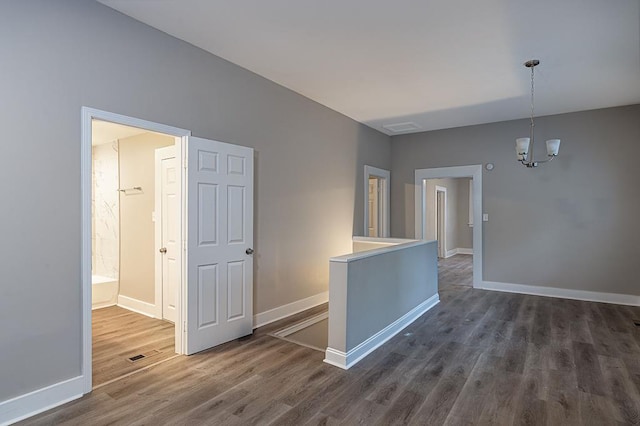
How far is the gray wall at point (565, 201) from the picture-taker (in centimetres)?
494

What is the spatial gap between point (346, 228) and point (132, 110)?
11.5 ft

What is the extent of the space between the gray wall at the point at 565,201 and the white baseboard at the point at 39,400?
566cm

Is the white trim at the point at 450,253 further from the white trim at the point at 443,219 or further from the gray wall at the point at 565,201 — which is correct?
the gray wall at the point at 565,201

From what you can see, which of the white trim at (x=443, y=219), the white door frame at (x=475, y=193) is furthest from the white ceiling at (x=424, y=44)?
the white trim at (x=443, y=219)

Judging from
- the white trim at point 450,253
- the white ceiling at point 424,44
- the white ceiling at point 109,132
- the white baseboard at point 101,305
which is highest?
the white ceiling at point 424,44

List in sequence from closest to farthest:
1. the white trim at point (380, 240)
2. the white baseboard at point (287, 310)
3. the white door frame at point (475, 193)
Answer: the white baseboard at point (287, 310), the white trim at point (380, 240), the white door frame at point (475, 193)

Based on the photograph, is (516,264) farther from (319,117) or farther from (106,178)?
(106,178)

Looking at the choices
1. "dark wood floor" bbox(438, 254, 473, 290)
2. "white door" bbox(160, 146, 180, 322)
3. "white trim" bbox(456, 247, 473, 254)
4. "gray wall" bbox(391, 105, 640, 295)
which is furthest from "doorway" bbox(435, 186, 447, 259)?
"white door" bbox(160, 146, 180, 322)

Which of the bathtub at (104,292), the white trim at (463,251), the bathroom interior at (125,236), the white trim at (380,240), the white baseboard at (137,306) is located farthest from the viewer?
the white trim at (463,251)

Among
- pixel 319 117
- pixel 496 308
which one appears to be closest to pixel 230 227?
pixel 319 117

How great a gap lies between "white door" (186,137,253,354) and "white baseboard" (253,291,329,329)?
27cm

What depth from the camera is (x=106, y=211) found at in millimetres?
5156

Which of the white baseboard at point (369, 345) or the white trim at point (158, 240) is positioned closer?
the white baseboard at point (369, 345)

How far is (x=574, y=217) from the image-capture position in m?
5.23
